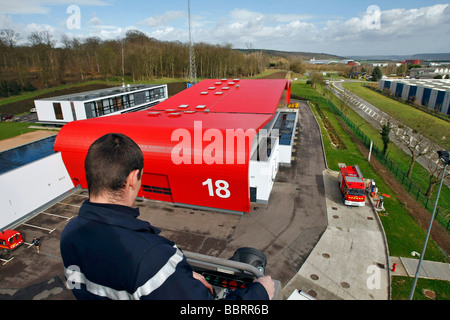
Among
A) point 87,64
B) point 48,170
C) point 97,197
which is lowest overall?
point 48,170

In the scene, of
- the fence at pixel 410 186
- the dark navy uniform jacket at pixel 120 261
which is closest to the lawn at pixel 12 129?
the dark navy uniform jacket at pixel 120 261

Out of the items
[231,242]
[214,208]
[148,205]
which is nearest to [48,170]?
[148,205]

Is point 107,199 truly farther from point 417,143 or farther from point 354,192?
point 417,143

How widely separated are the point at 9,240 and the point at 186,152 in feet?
40.2

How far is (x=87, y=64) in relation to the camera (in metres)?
77.2

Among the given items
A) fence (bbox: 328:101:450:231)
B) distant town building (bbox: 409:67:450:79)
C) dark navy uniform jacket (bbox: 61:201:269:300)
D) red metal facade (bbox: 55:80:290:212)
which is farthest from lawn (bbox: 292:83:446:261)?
distant town building (bbox: 409:67:450:79)

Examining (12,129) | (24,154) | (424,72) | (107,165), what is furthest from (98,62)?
(424,72)

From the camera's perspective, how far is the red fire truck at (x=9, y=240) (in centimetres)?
1595

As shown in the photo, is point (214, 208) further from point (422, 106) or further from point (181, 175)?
point (422, 106)

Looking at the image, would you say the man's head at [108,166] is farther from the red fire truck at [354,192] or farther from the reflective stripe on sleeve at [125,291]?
the red fire truck at [354,192]

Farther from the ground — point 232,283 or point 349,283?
point 232,283

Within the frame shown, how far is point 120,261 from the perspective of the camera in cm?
227

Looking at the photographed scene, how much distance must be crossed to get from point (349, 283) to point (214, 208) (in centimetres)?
1014

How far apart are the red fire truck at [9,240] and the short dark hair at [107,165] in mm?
18511
